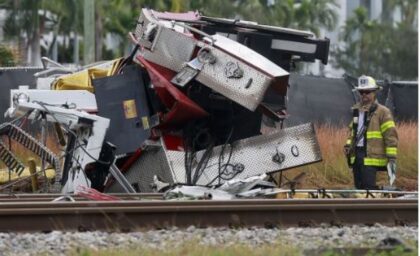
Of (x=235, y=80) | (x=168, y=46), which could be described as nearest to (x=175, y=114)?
(x=168, y=46)

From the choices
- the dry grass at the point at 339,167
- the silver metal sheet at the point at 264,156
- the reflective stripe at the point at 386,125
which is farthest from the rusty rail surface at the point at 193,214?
the dry grass at the point at 339,167

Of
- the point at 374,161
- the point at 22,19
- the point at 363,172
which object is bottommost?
the point at 363,172

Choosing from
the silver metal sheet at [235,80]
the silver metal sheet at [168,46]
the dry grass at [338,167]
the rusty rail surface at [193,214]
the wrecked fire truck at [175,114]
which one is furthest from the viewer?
the dry grass at [338,167]

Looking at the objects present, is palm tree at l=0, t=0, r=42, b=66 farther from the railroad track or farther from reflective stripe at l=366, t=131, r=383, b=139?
the railroad track

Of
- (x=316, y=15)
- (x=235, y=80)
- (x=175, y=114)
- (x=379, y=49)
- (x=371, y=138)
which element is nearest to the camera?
(x=235, y=80)

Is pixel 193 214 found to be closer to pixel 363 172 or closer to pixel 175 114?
pixel 175 114

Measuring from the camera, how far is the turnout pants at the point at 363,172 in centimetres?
1440

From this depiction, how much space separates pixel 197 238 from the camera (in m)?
9.43

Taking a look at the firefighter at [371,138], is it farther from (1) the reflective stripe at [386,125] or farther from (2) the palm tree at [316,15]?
(2) the palm tree at [316,15]

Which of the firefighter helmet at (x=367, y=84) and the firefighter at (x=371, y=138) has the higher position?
the firefighter helmet at (x=367, y=84)

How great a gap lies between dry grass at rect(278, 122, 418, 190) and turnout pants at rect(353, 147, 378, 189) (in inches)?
92.5

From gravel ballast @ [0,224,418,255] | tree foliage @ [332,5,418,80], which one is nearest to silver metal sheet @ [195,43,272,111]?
gravel ballast @ [0,224,418,255]

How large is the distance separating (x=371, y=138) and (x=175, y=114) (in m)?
2.50

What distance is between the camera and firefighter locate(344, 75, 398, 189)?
1427 centimetres
